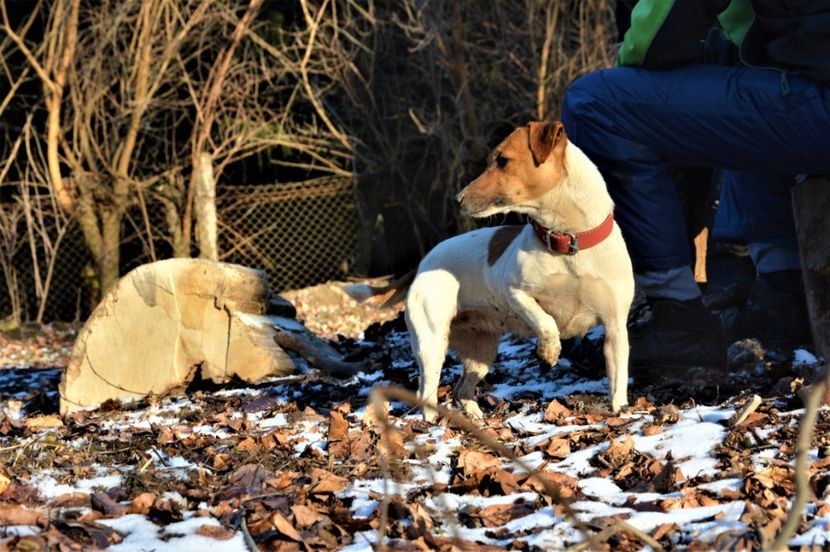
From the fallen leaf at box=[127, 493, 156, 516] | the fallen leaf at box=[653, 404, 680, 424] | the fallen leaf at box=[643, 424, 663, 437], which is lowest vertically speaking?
the fallen leaf at box=[653, 404, 680, 424]

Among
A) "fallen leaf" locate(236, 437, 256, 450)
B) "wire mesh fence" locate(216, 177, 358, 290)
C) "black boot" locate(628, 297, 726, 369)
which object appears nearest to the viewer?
"fallen leaf" locate(236, 437, 256, 450)

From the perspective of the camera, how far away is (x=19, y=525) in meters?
3.35

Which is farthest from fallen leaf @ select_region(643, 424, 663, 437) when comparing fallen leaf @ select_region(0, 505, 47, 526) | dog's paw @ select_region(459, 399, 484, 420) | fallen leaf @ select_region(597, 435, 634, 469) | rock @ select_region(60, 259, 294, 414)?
rock @ select_region(60, 259, 294, 414)

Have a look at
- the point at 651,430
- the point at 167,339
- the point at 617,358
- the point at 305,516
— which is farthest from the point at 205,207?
the point at 305,516

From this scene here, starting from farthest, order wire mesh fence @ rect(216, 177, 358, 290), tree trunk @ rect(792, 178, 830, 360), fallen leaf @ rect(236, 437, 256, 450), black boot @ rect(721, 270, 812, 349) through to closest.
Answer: wire mesh fence @ rect(216, 177, 358, 290) < black boot @ rect(721, 270, 812, 349) < tree trunk @ rect(792, 178, 830, 360) < fallen leaf @ rect(236, 437, 256, 450)

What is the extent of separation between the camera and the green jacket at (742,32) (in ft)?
15.4

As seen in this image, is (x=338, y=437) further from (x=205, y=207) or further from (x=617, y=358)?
(x=205, y=207)

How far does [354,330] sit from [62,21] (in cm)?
479

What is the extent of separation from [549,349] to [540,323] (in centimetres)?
12

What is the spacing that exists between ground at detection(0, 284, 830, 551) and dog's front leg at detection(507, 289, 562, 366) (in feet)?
0.88

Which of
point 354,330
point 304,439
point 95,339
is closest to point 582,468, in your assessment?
point 304,439

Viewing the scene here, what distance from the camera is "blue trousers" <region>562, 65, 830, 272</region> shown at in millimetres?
4816

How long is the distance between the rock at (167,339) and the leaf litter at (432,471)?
2.96 feet

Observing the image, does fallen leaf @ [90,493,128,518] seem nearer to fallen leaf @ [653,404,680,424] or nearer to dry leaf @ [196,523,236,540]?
dry leaf @ [196,523,236,540]
